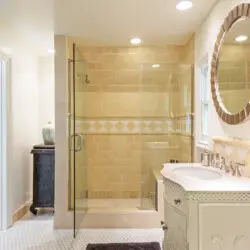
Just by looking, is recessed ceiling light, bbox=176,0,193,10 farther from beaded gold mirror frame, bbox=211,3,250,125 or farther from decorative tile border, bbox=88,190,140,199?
decorative tile border, bbox=88,190,140,199

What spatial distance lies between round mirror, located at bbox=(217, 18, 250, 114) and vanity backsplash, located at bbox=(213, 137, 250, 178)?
23 cm

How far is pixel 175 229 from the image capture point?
190 centimetres

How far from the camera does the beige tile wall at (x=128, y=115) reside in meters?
4.22

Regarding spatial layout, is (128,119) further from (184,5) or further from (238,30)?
(238,30)

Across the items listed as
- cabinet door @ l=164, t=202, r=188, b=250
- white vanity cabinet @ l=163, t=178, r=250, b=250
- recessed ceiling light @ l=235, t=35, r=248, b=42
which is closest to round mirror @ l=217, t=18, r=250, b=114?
recessed ceiling light @ l=235, t=35, r=248, b=42

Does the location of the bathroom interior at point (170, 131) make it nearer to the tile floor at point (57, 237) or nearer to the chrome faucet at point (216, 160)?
the chrome faucet at point (216, 160)

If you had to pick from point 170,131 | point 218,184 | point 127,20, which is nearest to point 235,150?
point 218,184

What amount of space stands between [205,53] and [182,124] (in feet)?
4.07

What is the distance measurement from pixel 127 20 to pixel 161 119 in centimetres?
171

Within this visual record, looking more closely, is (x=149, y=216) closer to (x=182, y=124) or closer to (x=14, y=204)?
(x=182, y=124)

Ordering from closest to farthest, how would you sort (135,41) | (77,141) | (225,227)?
(225,227) < (77,141) < (135,41)

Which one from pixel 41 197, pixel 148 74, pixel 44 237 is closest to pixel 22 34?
pixel 148 74

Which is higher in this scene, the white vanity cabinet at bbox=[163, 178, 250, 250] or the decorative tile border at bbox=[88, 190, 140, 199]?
the white vanity cabinet at bbox=[163, 178, 250, 250]

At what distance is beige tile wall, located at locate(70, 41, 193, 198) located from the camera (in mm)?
4219
